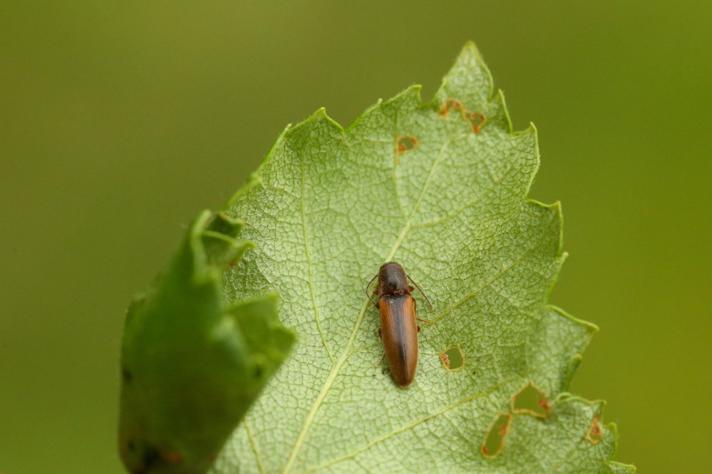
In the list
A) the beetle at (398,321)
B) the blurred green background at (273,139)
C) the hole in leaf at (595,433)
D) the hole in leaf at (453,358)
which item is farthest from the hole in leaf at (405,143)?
the blurred green background at (273,139)

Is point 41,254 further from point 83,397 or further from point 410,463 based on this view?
point 410,463

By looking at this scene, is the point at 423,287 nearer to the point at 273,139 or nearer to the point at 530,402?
the point at 530,402

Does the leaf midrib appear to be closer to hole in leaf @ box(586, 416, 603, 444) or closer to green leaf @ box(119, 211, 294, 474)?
green leaf @ box(119, 211, 294, 474)

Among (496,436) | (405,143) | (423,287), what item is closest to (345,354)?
A: (423,287)

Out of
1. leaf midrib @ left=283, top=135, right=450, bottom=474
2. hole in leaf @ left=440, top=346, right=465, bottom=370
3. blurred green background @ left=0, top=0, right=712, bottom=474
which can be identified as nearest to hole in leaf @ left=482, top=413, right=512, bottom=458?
hole in leaf @ left=440, top=346, right=465, bottom=370

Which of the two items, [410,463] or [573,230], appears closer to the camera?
[410,463]

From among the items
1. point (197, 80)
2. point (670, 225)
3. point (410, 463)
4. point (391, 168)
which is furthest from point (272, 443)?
point (197, 80)
